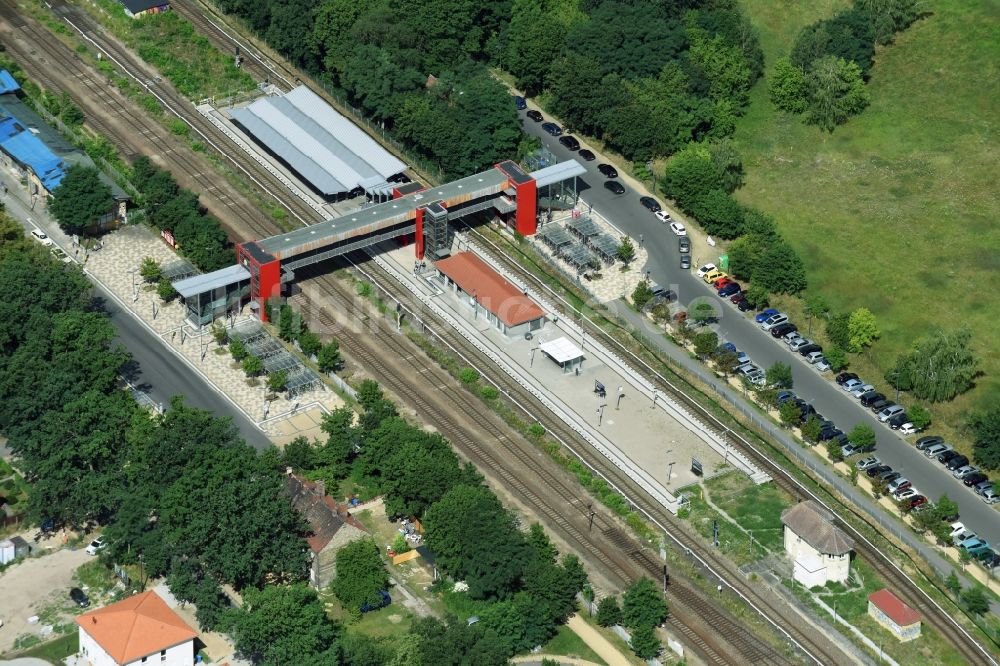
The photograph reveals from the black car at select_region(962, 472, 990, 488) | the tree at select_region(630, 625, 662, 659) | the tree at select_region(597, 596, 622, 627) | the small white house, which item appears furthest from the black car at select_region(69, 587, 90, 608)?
the black car at select_region(962, 472, 990, 488)

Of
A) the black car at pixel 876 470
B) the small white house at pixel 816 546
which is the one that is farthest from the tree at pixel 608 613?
the black car at pixel 876 470

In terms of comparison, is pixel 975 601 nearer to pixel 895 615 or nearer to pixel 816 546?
pixel 895 615

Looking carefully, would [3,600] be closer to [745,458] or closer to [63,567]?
[63,567]

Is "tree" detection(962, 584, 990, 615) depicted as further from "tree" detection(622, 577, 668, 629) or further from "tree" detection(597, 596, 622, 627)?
"tree" detection(597, 596, 622, 627)

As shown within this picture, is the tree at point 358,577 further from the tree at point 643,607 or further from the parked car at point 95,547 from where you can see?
the parked car at point 95,547

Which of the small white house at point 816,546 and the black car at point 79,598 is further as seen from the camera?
the small white house at point 816,546

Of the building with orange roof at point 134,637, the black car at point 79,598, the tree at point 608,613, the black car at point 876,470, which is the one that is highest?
the black car at point 876,470

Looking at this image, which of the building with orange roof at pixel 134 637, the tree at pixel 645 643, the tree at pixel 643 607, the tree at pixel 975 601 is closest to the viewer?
the building with orange roof at pixel 134 637
